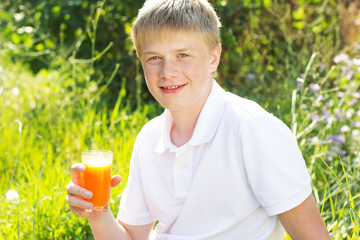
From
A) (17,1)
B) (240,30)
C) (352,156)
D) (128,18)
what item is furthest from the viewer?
(240,30)

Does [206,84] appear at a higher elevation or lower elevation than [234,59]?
higher

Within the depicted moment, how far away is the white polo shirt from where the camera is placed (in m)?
1.56

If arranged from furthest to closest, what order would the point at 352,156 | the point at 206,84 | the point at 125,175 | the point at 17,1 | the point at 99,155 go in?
1. the point at 17,1
2. the point at 352,156
3. the point at 125,175
4. the point at 206,84
5. the point at 99,155

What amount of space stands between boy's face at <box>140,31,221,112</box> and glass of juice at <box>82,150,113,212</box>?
1.01ft

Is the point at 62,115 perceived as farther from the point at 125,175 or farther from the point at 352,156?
the point at 352,156

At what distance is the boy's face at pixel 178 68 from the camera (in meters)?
1.71

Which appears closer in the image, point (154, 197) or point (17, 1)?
point (154, 197)

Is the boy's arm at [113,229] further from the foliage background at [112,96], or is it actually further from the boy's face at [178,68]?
the boy's face at [178,68]

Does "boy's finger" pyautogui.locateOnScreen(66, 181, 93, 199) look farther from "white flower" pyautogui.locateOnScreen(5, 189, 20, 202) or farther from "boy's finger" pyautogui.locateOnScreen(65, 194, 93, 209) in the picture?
"white flower" pyautogui.locateOnScreen(5, 189, 20, 202)

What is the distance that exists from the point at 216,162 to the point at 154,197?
32 centimetres

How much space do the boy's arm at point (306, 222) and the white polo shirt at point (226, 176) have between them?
0.10ft

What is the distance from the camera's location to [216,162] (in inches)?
65.9

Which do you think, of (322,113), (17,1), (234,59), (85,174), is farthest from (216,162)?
(17,1)

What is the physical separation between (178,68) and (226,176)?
417 mm
